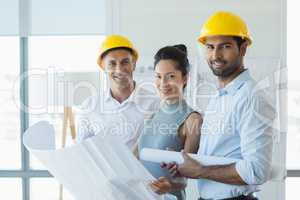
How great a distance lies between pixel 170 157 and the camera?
212 cm

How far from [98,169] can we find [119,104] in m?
0.38

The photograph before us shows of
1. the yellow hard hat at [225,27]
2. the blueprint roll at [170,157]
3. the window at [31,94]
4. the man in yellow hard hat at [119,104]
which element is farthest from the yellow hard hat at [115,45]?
the blueprint roll at [170,157]

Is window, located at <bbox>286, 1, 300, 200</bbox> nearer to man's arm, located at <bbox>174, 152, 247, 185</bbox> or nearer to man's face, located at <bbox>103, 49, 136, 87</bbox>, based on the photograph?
man's arm, located at <bbox>174, 152, 247, 185</bbox>

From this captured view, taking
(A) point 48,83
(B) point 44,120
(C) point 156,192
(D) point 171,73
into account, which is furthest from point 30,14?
(C) point 156,192

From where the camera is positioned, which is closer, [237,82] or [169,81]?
[237,82]

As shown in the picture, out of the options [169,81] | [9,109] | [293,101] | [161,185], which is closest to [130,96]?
[169,81]

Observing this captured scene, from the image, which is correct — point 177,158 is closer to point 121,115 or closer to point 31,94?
point 121,115

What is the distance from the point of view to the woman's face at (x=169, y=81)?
2.16m

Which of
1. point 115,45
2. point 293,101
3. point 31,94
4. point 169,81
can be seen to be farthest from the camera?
point 293,101

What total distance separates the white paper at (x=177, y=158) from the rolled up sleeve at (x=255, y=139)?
0.22 feet

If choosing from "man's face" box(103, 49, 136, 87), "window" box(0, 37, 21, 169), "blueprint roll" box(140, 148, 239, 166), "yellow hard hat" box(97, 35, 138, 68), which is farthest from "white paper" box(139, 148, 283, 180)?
"window" box(0, 37, 21, 169)

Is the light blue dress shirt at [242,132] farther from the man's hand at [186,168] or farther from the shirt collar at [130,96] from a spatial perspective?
the shirt collar at [130,96]

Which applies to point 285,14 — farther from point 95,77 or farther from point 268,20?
point 95,77

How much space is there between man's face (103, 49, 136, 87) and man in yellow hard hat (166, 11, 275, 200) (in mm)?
421
